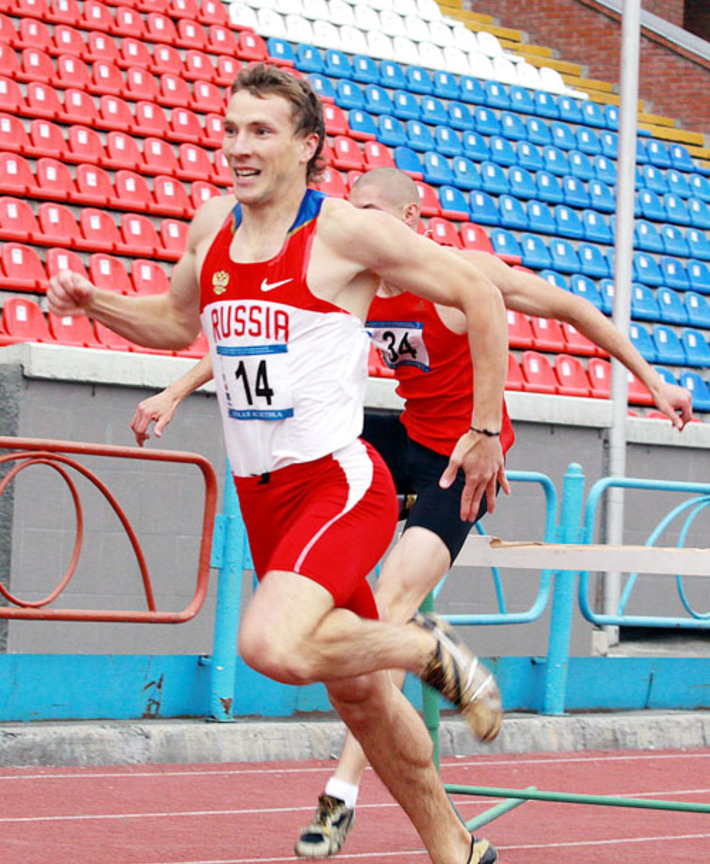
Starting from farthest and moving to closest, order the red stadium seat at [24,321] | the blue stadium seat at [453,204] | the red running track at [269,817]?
1. the blue stadium seat at [453,204]
2. the red stadium seat at [24,321]
3. the red running track at [269,817]

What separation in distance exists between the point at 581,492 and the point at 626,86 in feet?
16.2

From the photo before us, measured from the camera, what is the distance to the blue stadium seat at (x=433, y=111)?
17812mm

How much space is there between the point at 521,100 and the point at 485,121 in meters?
1.18

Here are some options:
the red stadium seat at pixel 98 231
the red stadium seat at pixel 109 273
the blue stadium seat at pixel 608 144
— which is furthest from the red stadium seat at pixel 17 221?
the blue stadium seat at pixel 608 144

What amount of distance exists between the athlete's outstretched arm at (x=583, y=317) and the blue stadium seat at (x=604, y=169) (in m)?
13.6

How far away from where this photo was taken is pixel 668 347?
15.7 m

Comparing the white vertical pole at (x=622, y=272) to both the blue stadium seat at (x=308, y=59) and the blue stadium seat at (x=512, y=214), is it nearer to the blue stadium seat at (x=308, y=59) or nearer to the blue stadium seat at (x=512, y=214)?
the blue stadium seat at (x=512, y=214)

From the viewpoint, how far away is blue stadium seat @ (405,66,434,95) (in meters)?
18.3

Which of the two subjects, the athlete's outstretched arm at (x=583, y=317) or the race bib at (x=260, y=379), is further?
the athlete's outstretched arm at (x=583, y=317)

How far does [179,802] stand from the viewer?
582 cm

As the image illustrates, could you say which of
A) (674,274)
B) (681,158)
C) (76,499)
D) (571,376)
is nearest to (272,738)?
(76,499)

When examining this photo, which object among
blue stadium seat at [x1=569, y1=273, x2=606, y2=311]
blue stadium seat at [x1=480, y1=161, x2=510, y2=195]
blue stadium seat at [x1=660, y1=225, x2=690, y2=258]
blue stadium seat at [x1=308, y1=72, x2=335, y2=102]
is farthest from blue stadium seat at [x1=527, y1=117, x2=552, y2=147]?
blue stadium seat at [x1=569, y1=273, x2=606, y2=311]

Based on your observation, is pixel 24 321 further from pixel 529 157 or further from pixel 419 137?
pixel 529 157

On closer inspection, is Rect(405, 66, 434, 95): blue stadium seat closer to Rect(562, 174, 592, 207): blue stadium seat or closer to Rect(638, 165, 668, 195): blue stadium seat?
Rect(562, 174, 592, 207): blue stadium seat
